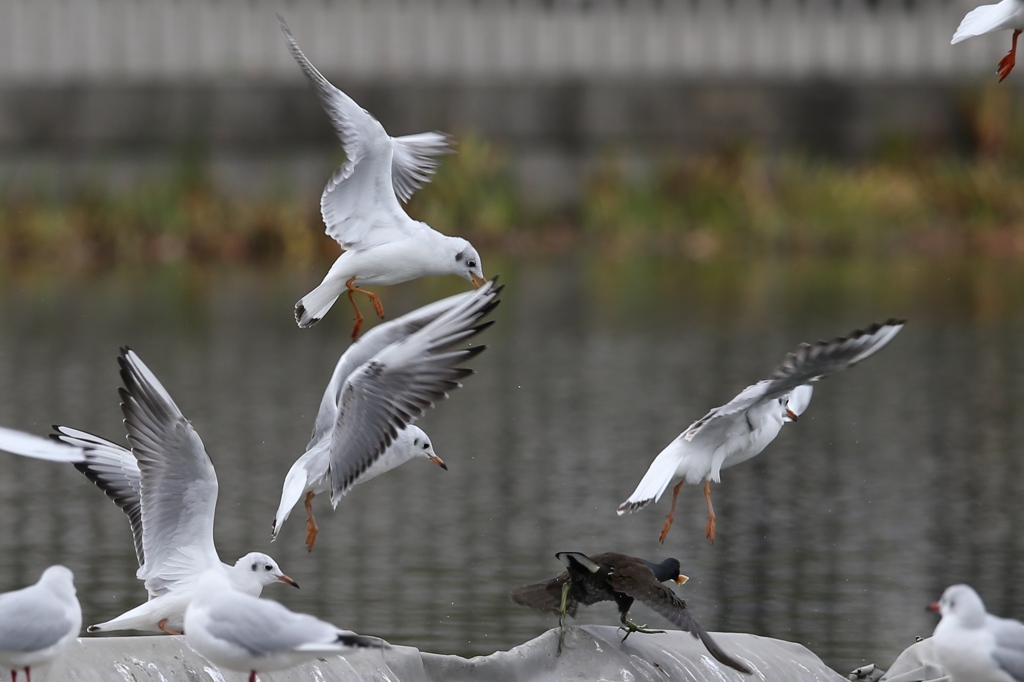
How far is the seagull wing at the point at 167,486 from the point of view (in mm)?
7273

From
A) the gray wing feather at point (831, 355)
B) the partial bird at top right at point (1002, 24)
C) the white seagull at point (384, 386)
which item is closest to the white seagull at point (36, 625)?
the white seagull at point (384, 386)

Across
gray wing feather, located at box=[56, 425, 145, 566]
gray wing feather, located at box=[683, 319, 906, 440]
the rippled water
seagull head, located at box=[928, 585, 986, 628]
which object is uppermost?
gray wing feather, located at box=[683, 319, 906, 440]

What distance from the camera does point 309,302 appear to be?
8.66m

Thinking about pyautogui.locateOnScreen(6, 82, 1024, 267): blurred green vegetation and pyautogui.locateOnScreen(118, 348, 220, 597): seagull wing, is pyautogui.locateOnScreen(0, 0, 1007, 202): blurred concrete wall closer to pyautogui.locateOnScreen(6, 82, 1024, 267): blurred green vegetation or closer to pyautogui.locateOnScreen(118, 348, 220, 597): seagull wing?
pyautogui.locateOnScreen(6, 82, 1024, 267): blurred green vegetation

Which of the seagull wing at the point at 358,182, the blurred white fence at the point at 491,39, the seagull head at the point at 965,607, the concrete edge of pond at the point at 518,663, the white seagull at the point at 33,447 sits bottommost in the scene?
the concrete edge of pond at the point at 518,663

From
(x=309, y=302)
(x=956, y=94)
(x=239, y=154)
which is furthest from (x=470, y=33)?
(x=309, y=302)

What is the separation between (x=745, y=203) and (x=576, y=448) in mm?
12703

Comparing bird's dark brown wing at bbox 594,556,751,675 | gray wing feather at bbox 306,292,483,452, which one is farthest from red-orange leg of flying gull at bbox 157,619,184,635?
bird's dark brown wing at bbox 594,556,751,675

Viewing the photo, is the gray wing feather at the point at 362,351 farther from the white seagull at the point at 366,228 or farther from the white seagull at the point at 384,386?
the white seagull at the point at 366,228

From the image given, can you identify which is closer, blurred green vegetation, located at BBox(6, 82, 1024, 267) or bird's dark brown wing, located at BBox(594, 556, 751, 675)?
bird's dark brown wing, located at BBox(594, 556, 751, 675)

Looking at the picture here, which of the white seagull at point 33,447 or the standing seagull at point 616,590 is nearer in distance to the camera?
the white seagull at point 33,447

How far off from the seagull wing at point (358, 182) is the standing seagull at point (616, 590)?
183 centimetres

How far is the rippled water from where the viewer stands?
9.27 m

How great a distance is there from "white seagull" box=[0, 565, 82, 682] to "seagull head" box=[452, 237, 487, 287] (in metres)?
2.83
